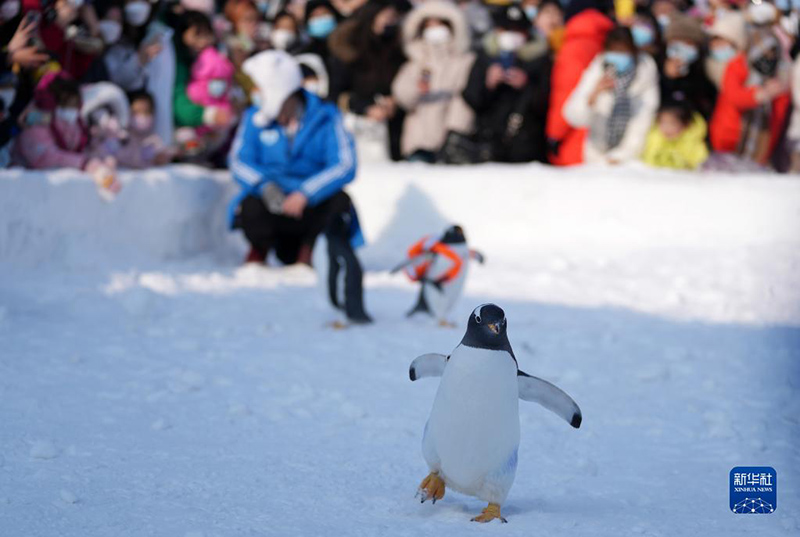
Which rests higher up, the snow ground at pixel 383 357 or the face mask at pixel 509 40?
the face mask at pixel 509 40

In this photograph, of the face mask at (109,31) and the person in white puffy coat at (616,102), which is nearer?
the face mask at (109,31)

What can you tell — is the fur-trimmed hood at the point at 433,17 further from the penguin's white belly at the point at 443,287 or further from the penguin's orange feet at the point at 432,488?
the penguin's orange feet at the point at 432,488

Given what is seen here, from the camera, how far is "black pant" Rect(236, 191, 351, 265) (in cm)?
687

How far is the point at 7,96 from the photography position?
591 cm

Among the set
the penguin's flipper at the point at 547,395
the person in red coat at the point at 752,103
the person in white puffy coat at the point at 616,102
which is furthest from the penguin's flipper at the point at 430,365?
the person in red coat at the point at 752,103

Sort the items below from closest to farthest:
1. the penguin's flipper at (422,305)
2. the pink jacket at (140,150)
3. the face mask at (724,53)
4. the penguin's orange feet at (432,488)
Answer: the penguin's orange feet at (432,488) < the penguin's flipper at (422,305) < the pink jacket at (140,150) < the face mask at (724,53)

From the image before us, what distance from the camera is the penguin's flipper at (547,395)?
8.30ft

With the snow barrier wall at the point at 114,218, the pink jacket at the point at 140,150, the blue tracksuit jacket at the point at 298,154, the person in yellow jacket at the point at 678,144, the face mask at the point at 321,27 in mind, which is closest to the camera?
the snow barrier wall at the point at 114,218

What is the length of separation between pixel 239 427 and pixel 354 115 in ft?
17.1

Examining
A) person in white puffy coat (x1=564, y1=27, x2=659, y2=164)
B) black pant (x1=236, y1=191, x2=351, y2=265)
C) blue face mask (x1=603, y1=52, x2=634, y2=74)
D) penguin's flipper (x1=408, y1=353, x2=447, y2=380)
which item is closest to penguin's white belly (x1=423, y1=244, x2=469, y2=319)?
black pant (x1=236, y1=191, x2=351, y2=265)

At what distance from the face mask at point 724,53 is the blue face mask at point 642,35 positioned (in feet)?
1.54

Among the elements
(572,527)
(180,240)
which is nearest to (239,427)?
(572,527)

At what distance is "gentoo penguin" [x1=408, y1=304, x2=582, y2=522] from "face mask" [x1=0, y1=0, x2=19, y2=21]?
410 centimetres

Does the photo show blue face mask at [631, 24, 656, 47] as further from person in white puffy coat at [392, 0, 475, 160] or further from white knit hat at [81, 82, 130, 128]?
white knit hat at [81, 82, 130, 128]
